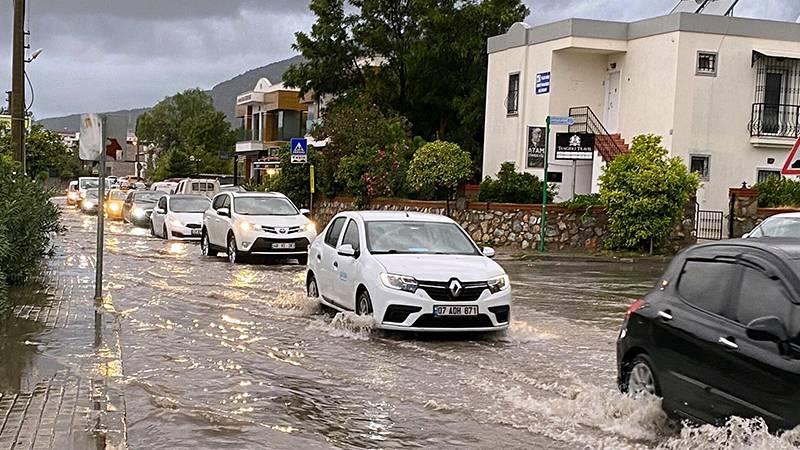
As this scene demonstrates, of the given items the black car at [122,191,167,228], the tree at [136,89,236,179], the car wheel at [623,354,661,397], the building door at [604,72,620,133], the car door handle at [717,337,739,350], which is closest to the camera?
the car door handle at [717,337,739,350]

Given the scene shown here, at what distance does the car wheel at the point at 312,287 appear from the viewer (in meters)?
13.6

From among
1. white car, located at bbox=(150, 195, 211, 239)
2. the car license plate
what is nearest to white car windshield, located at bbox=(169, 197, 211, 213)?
white car, located at bbox=(150, 195, 211, 239)

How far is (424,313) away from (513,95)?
2393 cm

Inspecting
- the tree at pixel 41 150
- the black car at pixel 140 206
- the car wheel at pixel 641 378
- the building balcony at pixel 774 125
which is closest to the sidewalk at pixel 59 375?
the car wheel at pixel 641 378

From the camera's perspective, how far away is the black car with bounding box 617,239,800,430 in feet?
18.2

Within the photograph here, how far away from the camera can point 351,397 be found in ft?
26.9

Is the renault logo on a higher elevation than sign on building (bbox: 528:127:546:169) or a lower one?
lower

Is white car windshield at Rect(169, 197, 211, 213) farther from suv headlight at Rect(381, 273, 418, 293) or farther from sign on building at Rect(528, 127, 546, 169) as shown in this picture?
suv headlight at Rect(381, 273, 418, 293)

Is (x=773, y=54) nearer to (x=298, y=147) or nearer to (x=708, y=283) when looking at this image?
(x=298, y=147)

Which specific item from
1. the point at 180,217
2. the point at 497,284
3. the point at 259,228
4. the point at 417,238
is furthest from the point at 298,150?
the point at 497,284

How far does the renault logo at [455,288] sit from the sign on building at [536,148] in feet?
67.3

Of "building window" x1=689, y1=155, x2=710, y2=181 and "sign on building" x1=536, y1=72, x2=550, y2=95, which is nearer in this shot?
"building window" x1=689, y1=155, x2=710, y2=181

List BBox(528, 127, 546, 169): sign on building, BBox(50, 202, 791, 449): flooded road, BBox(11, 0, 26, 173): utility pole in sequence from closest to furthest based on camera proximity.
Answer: BBox(50, 202, 791, 449): flooded road → BBox(11, 0, 26, 173): utility pole → BBox(528, 127, 546, 169): sign on building

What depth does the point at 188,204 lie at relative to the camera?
2944 cm
